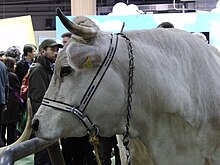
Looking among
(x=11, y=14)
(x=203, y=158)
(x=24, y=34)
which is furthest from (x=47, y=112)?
(x=11, y=14)

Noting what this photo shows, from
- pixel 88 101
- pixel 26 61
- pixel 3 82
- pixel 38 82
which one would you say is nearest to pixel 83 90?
pixel 88 101

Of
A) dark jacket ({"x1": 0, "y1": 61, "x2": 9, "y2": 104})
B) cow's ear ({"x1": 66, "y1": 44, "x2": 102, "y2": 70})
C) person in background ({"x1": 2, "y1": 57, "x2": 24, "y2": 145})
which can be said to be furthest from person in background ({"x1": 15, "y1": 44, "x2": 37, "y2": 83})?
cow's ear ({"x1": 66, "y1": 44, "x2": 102, "y2": 70})

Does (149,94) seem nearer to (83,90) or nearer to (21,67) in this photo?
(83,90)

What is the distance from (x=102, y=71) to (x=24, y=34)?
31.3 ft

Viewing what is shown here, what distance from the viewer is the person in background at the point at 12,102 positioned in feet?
23.2

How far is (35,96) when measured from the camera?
462cm

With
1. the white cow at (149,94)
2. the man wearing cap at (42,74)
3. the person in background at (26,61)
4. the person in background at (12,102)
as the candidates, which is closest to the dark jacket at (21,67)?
the person in background at (26,61)

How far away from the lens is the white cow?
5.84 feet

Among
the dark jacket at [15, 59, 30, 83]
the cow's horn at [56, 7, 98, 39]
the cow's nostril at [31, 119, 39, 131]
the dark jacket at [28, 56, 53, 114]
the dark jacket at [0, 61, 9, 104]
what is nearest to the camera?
the cow's horn at [56, 7, 98, 39]

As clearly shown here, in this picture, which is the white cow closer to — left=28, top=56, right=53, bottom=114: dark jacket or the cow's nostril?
the cow's nostril

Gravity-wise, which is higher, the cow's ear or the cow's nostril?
the cow's ear

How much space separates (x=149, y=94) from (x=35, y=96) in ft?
9.63

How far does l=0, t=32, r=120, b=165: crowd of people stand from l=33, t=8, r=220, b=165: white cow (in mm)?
1860

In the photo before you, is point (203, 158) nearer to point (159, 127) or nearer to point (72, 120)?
point (159, 127)
